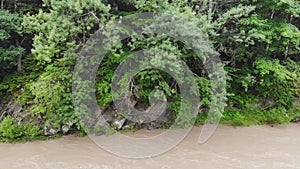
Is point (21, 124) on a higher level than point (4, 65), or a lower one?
lower

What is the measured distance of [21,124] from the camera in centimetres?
448

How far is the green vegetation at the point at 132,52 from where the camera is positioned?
418cm

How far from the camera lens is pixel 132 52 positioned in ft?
14.9

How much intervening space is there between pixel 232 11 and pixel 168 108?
6.82 ft

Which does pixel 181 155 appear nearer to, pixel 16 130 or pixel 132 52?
pixel 132 52

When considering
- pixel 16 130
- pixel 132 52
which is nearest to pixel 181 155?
pixel 132 52

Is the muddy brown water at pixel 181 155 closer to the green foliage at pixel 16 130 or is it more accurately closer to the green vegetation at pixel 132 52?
the green foliage at pixel 16 130

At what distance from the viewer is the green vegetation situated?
4.18 metres

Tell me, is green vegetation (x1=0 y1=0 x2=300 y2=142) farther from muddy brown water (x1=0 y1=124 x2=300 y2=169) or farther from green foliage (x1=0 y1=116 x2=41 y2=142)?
muddy brown water (x1=0 y1=124 x2=300 y2=169)

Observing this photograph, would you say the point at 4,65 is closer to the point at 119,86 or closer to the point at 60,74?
the point at 60,74

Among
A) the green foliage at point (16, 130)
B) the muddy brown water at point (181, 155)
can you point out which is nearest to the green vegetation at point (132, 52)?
the green foliage at point (16, 130)

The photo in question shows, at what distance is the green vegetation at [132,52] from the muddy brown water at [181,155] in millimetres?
396

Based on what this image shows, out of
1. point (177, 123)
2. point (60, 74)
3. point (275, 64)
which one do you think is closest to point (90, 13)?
point (60, 74)

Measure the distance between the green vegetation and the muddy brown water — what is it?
396 millimetres
